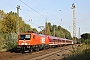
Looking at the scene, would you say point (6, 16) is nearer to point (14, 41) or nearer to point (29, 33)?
point (14, 41)

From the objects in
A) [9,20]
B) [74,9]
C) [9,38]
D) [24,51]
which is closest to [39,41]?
[24,51]

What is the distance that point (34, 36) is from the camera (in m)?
33.9

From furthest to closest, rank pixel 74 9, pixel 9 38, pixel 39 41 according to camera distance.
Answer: pixel 74 9 < pixel 9 38 < pixel 39 41

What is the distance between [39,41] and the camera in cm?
3772

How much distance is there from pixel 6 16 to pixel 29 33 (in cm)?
5477

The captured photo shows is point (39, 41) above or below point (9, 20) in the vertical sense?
below

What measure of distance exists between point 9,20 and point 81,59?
239ft

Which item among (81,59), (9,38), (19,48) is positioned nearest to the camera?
(81,59)

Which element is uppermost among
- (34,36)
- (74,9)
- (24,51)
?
(74,9)

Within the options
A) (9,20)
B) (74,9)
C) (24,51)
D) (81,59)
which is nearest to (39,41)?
(24,51)

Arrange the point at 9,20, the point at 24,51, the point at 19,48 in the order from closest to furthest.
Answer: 1. the point at 19,48
2. the point at 24,51
3. the point at 9,20

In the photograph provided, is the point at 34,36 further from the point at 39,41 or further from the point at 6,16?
the point at 6,16

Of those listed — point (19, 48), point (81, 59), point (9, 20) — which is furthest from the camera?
point (9, 20)

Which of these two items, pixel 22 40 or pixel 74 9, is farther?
pixel 74 9
